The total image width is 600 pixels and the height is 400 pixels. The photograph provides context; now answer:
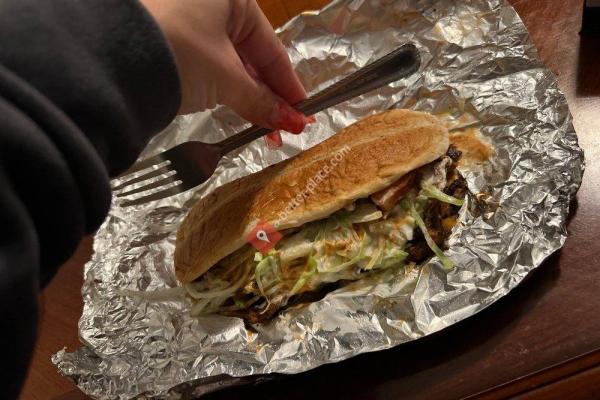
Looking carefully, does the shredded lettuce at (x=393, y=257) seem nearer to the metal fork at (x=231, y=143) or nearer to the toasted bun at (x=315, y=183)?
the toasted bun at (x=315, y=183)

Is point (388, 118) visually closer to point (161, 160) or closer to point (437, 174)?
point (437, 174)

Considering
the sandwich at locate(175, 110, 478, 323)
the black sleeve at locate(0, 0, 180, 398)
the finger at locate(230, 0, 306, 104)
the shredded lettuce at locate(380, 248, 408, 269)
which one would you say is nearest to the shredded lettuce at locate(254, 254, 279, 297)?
the sandwich at locate(175, 110, 478, 323)

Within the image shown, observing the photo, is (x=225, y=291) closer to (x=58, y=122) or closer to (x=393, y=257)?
(x=393, y=257)

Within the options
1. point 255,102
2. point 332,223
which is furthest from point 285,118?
point 332,223

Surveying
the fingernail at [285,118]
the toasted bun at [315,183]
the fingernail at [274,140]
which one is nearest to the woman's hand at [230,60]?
the fingernail at [285,118]

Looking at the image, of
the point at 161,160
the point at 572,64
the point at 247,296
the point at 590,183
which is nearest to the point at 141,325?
the point at 247,296
